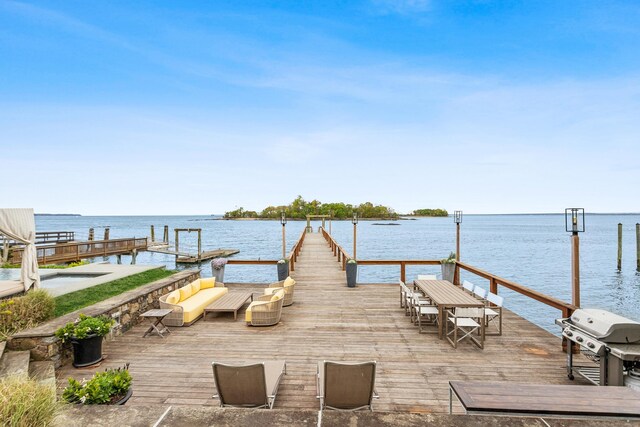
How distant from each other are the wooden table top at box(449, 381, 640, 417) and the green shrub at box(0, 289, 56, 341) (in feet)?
20.1

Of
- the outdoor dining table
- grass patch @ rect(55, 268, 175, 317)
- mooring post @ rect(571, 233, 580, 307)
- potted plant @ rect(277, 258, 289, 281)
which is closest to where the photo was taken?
mooring post @ rect(571, 233, 580, 307)

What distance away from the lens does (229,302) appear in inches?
285

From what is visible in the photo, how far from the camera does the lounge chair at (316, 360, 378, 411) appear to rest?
309cm

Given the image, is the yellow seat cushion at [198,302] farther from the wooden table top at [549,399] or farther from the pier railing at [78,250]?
the pier railing at [78,250]

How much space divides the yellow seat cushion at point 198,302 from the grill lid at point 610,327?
6.51 metres

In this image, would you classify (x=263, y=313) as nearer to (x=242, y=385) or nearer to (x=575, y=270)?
(x=242, y=385)

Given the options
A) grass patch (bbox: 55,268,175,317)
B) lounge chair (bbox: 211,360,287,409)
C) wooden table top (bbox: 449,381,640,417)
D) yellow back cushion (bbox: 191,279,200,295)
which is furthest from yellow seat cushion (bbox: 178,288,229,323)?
wooden table top (bbox: 449,381,640,417)

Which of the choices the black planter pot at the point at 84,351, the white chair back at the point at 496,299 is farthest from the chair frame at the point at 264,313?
the white chair back at the point at 496,299

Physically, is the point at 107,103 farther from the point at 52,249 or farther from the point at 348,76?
the point at 348,76

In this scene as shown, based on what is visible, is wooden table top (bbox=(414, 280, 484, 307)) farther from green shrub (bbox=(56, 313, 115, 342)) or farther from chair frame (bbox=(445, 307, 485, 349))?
green shrub (bbox=(56, 313, 115, 342))

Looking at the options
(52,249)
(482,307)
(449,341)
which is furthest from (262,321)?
(52,249)

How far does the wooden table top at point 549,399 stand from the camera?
2.29 m

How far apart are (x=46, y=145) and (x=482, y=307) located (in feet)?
122

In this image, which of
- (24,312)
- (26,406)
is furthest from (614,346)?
(24,312)
